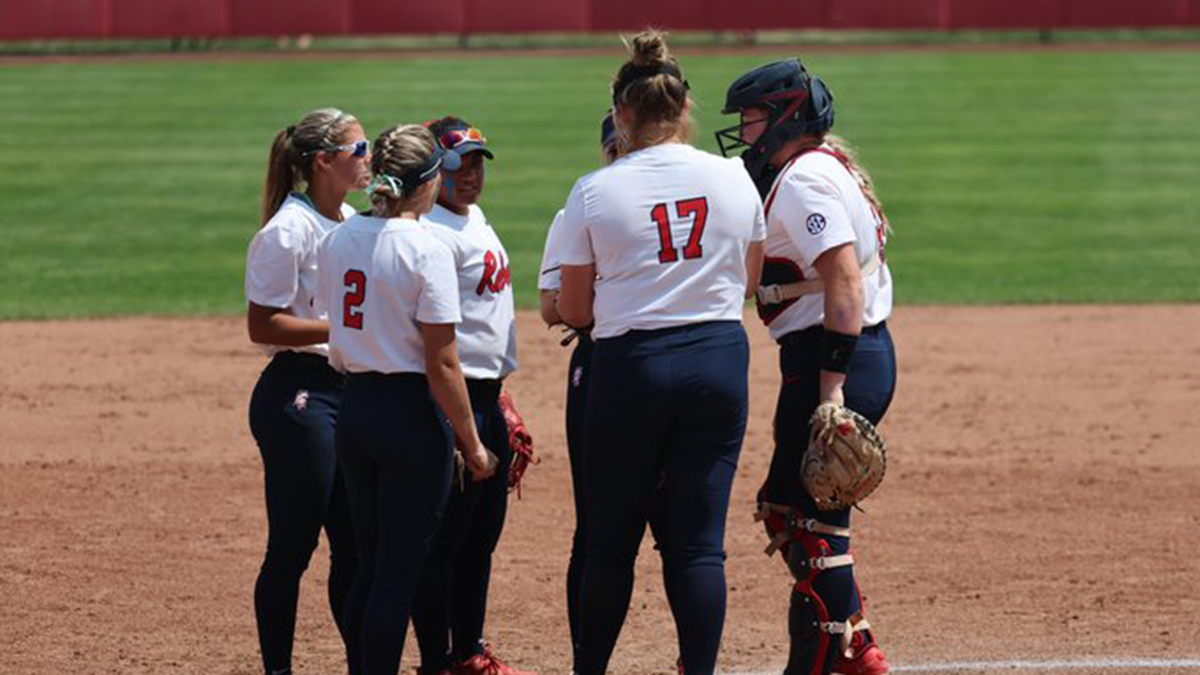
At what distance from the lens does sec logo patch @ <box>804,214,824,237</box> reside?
539 cm

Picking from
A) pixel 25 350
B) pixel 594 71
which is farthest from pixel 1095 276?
pixel 594 71

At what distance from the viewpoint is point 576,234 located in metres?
5.21

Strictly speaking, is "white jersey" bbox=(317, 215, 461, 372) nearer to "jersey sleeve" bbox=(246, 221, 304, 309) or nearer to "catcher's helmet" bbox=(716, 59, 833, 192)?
"jersey sleeve" bbox=(246, 221, 304, 309)

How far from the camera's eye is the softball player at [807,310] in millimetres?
5461

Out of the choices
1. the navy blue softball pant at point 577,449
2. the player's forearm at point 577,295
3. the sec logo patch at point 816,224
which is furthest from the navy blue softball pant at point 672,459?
the navy blue softball pant at point 577,449

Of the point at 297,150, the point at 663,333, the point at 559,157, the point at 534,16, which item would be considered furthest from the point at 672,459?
the point at 534,16

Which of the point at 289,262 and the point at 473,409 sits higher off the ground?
the point at 289,262

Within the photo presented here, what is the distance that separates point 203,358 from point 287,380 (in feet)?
20.1

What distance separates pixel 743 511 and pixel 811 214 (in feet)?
11.2

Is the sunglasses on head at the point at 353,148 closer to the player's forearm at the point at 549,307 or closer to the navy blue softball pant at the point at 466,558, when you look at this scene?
the player's forearm at the point at 549,307

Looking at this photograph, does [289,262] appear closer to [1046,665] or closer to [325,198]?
[325,198]

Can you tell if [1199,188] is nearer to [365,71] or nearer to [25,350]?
[25,350]

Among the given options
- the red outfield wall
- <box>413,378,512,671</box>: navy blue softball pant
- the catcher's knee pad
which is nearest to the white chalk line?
the catcher's knee pad

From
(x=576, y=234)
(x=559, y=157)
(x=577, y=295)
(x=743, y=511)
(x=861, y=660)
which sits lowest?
(x=559, y=157)
